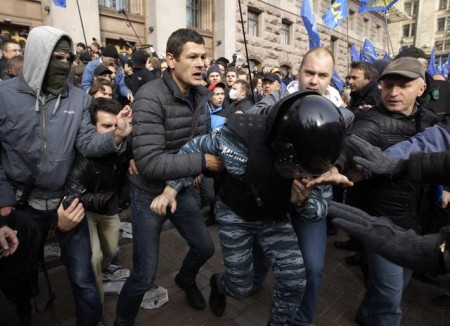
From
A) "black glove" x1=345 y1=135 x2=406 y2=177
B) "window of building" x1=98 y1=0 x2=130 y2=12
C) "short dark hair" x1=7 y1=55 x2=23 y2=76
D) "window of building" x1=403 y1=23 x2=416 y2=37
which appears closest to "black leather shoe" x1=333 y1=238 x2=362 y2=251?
"black glove" x1=345 y1=135 x2=406 y2=177

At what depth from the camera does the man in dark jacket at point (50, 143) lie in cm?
201

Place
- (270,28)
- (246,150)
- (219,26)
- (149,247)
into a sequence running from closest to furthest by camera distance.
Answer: (246,150) → (149,247) → (219,26) → (270,28)

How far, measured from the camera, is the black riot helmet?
1523 millimetres

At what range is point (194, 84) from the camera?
240cm

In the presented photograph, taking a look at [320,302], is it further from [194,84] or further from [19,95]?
[19,95]

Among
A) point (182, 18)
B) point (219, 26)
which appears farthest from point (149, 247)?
point (219, 26)

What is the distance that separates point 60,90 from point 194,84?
0.94 m

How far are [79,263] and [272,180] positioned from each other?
145 centimetres

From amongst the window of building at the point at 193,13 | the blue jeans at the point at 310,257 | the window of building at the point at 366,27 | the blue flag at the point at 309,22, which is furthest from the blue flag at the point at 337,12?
the window of building at the point at 366,27

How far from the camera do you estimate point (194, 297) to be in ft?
9.50

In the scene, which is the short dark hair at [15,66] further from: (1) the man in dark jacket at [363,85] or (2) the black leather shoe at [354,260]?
(2) the black leather shoe at [354,260]

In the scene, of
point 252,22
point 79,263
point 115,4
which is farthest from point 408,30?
point 79,263

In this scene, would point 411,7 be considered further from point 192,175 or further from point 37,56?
point 37,56

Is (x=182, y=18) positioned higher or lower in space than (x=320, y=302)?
higher
